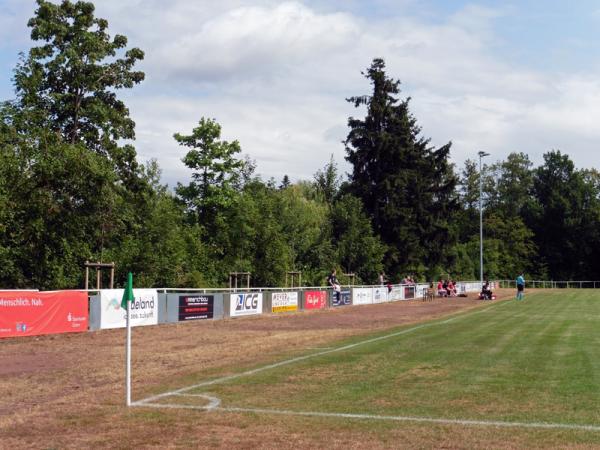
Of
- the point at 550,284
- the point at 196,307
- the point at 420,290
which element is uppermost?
the point at 196,307

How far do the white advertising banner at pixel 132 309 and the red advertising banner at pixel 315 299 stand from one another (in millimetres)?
15606

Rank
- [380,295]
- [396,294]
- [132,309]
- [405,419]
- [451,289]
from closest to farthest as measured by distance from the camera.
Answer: [405,419] → [132,309] → [380,295] → [396,294] → [451,289]

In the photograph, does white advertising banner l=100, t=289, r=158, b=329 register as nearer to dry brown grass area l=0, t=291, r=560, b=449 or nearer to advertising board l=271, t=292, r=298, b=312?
dry brown grass area l=0, t=291, r=560, b=449

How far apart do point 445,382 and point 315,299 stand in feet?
103

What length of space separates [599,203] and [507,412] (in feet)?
395

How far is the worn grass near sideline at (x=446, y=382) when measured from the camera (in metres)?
9.84

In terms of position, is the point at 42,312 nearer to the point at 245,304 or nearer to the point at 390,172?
the point at 245,304

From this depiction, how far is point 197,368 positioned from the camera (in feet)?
50.4

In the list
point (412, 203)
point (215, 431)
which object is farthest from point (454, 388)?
point (412, 203)

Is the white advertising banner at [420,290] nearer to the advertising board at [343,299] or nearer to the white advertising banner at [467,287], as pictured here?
the white advertising banner at [467,287]

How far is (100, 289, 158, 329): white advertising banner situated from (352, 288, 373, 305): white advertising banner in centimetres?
2367

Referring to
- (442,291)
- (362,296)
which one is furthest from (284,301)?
(442,291)

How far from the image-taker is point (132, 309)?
2608 centimetres

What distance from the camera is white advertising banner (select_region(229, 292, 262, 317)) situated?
111 ft
